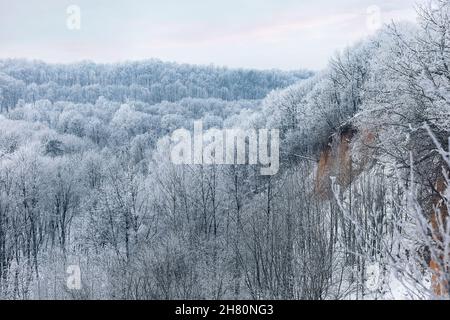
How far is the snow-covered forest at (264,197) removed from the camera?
34.0 ft

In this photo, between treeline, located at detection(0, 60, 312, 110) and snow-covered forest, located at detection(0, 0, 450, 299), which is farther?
treeline, located at detection(0, 60, 312, 110)

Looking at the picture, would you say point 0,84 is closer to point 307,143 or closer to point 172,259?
point 307,143

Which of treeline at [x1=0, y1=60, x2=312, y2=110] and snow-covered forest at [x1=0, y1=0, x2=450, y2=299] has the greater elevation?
treeline at [x1=0, y1=60, x2=312, y2=110]

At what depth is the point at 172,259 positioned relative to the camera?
1747 centimetres

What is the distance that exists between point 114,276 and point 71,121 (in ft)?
191

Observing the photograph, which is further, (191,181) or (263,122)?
(263,122)

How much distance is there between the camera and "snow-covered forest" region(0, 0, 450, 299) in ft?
34.0

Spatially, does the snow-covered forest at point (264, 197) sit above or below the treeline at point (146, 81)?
below

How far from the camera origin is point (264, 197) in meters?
26.2

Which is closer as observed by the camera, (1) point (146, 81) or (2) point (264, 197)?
(2) point (264, 197)

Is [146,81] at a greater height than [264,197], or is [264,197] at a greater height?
[146,81]

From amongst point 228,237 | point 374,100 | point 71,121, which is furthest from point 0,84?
point 374,100

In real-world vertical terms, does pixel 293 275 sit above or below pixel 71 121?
below

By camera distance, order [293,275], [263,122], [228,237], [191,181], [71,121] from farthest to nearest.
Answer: [71,121], [263,122], [191,181], [228,237], [293,275]
